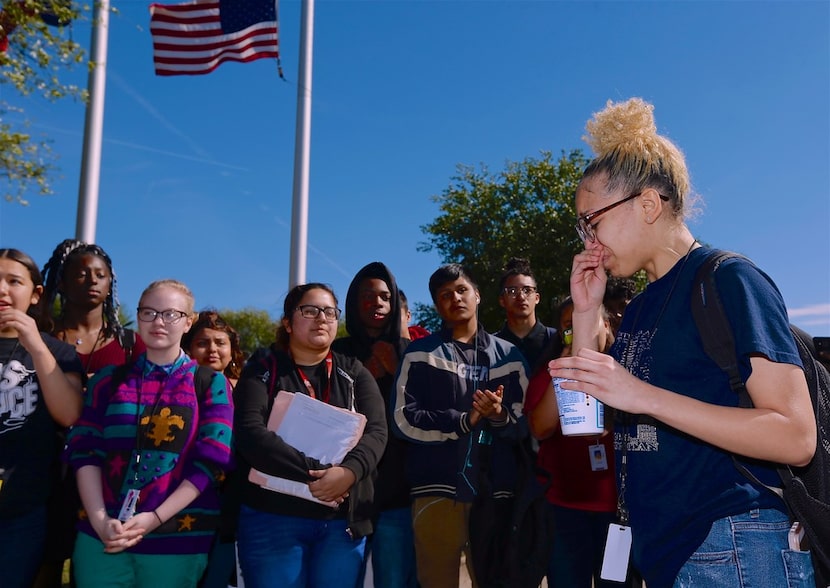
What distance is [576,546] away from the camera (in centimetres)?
417

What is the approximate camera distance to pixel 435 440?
14.1 ft

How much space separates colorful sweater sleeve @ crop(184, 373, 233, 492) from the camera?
12.2 feet

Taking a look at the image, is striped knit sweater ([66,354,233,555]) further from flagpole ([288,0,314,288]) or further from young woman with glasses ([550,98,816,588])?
flagpole ([288,0,314,288])

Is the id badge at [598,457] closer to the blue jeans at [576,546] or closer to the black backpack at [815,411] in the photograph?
the blue jeans at [576,546]

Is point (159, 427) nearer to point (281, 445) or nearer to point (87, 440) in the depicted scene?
point (87, 440)

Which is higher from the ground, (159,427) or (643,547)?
(159,427)

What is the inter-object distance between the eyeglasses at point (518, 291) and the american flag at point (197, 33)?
7207 mm

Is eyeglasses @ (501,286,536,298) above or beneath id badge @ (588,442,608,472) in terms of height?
above

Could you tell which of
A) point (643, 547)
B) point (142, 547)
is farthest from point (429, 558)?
point (643, 547)

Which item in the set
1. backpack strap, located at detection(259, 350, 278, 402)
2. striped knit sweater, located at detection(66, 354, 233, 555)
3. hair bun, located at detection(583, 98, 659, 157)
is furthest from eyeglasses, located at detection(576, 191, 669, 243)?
striped knit sweater, located at detection(66, 354, 233, 555)

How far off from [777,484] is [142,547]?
123 inches

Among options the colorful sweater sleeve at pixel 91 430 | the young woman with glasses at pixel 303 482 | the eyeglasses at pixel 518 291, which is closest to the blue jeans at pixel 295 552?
the young woman with glasses at pixel 303 482

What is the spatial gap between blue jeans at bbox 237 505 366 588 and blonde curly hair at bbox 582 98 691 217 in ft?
8.46

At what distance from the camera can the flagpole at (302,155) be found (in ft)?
35.6
